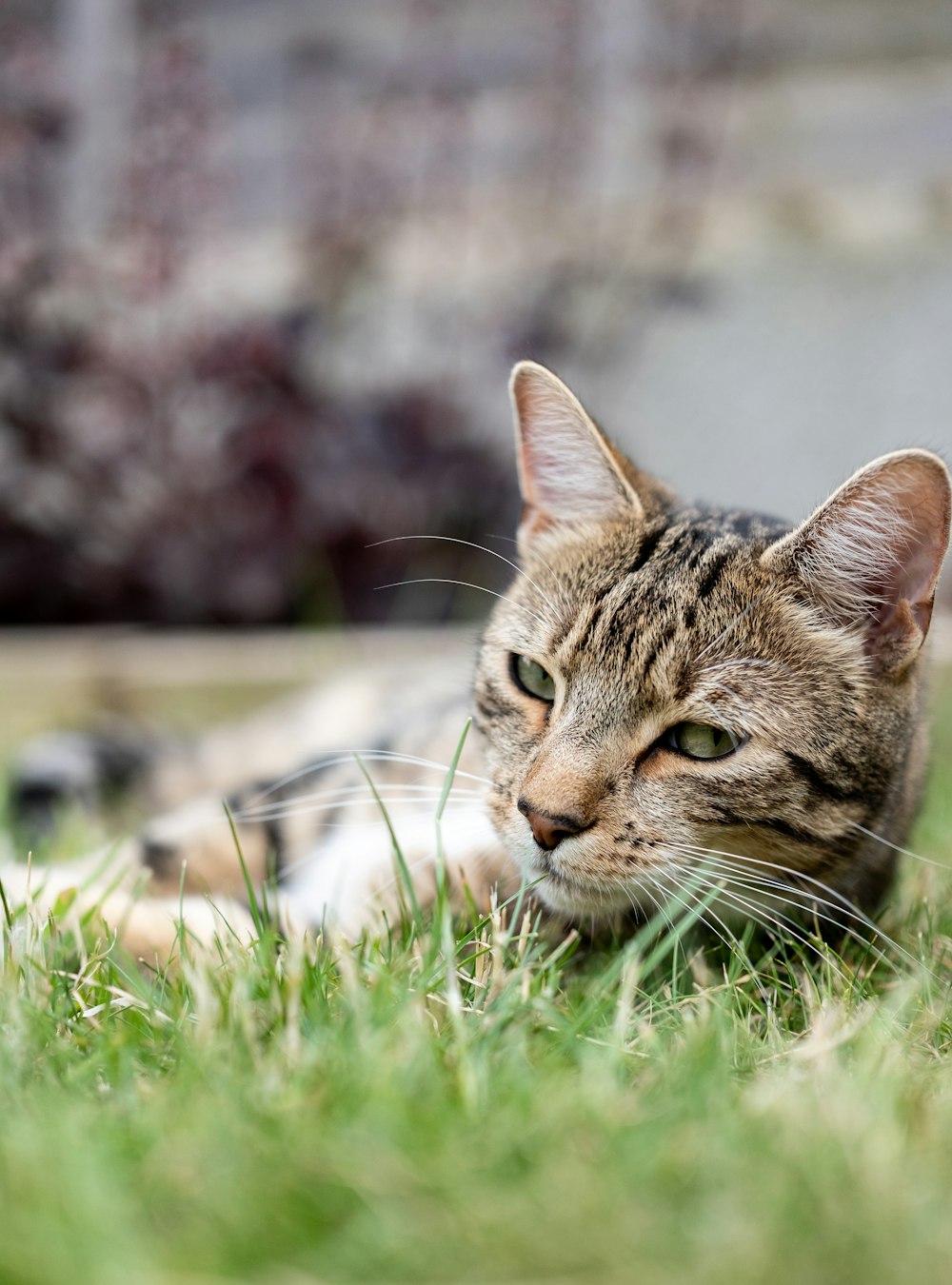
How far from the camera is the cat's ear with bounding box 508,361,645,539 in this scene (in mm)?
1700

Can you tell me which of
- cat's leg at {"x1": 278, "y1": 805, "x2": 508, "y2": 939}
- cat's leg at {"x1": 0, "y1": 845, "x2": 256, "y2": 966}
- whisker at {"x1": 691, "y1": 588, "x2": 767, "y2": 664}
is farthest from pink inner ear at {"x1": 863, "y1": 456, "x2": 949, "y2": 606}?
cat's leg at {"x1": 0, "y1": 845, "x2": 256, "y2": 966}

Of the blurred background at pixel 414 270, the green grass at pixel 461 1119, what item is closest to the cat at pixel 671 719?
the green grass at pixel 461 1119

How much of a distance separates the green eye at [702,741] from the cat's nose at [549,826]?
184 mm

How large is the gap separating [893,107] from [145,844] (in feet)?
12.2

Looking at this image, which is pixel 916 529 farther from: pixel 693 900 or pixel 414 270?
pixel 414 270

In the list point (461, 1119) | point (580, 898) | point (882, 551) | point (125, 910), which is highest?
point (882, 551)

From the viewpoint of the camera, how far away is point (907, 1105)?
39.0 inches

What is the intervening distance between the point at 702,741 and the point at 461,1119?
67cm

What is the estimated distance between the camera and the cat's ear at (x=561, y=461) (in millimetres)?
1700

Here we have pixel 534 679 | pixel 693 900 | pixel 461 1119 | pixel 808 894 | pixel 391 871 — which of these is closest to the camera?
pixel 461 1119

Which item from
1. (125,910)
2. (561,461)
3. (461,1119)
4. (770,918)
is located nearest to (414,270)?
(561,461)

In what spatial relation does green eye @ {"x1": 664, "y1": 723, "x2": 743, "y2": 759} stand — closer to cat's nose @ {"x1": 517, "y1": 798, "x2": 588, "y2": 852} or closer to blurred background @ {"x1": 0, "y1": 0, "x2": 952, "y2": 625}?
cat's nose @ {"x1": 517, "y1": 798, "x2": 588, "y2": 852}

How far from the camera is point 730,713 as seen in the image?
1434 millimetres

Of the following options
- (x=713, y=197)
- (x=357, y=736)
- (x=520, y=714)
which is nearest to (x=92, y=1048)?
(x=520, y=714)
